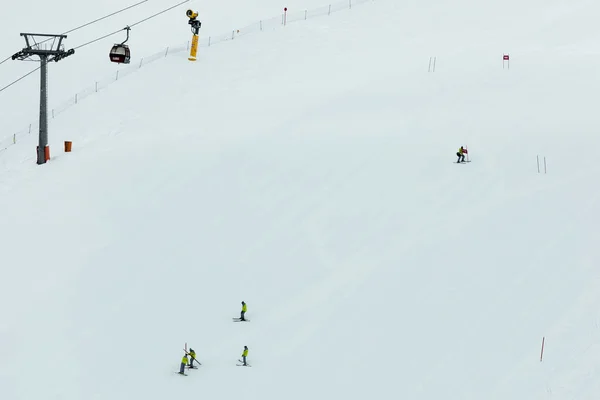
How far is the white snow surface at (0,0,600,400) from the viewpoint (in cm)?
2270

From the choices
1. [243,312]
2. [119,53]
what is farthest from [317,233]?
[119,53]

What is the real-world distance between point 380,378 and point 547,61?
26950mm

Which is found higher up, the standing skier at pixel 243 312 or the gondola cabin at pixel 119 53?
the gondola cabin at pixel 119 53

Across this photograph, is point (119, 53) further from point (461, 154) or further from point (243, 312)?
point (243, 312)

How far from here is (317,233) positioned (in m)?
29.2

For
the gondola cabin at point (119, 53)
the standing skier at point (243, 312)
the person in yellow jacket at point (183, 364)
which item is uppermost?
the gondola cabin at point (119, 53)

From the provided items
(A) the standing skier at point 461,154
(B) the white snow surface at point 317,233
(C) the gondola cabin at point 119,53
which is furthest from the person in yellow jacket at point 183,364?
(C) the gondola cabin at point 119,53

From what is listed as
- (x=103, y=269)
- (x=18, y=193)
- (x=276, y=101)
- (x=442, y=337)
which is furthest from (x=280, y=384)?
(x=276, y=101)

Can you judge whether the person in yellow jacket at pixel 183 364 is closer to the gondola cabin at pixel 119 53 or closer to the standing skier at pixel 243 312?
the standing skier at pixel 243 312

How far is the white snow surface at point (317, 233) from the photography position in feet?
74.5

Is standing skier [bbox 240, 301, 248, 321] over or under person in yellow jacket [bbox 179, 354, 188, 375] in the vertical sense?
over

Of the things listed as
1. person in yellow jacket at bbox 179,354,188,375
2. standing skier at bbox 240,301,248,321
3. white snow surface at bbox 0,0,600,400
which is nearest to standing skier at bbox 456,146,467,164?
white snow surface at bbox 0,0,600,400

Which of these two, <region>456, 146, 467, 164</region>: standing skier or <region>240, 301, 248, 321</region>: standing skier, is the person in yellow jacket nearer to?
<region>240, 301, 248, 321</region>: standing skier

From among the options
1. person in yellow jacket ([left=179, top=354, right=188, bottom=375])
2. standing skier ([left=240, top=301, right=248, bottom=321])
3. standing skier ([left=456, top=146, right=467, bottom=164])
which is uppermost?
standing skier ([left=456, top=146, right=467, bottom=164])
